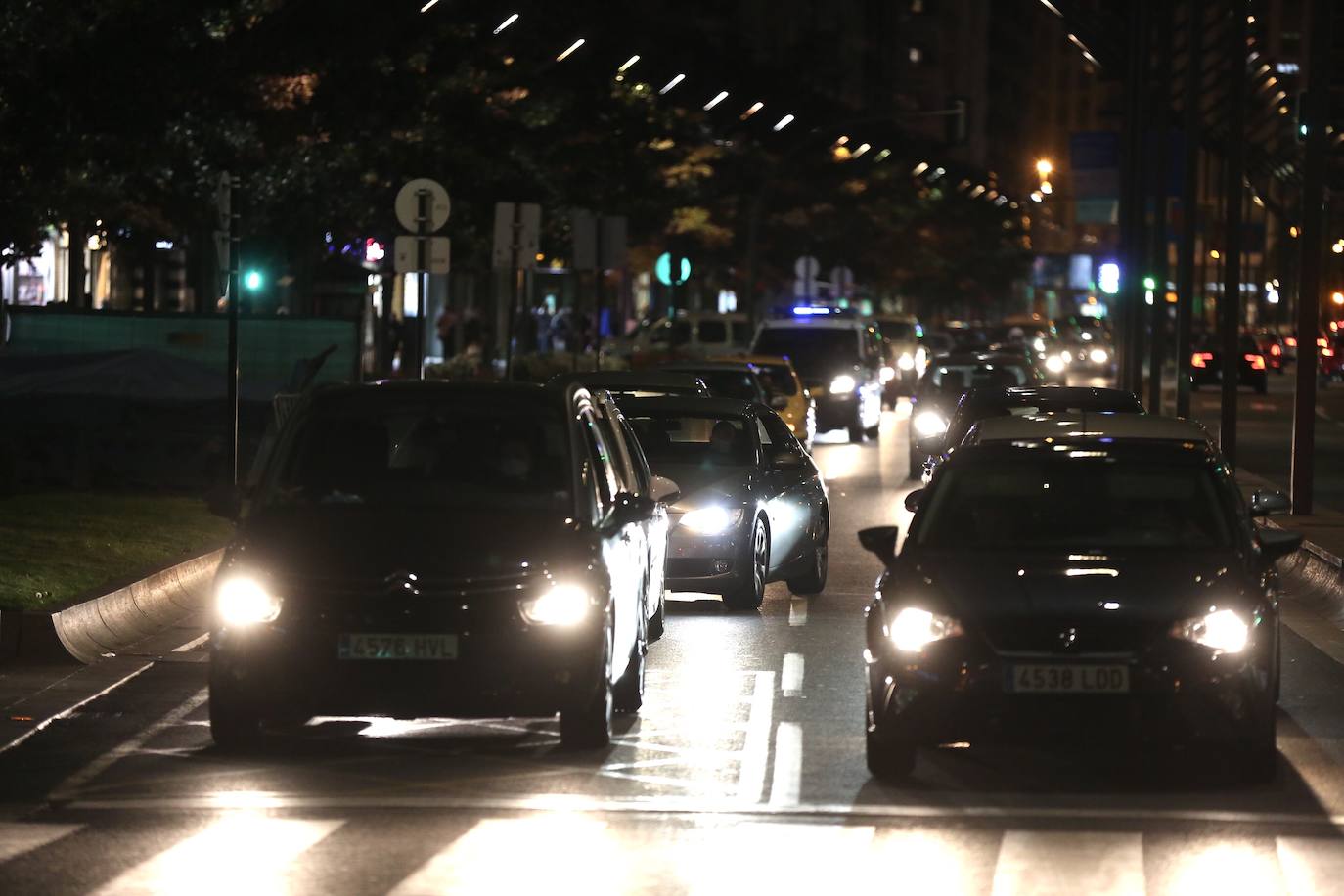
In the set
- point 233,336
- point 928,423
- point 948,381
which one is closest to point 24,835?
point 233,336

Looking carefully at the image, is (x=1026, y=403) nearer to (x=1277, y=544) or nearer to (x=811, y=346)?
(x=1277, y=544)

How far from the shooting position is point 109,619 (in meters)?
14.9

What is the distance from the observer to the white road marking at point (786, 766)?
10039 mm

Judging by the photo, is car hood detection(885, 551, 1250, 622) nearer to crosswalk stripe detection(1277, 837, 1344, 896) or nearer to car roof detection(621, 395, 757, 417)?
crosswalk stripe detection(1277, 837, 1344, 896)

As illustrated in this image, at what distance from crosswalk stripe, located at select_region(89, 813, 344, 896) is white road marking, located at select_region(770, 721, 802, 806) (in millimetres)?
1662

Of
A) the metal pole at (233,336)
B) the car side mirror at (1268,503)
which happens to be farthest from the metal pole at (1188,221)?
the car side mirror at (1268,503)

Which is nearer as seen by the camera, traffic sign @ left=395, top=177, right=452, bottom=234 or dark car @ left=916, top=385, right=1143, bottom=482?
dark car @ left=916, top=385, right=1143, bottom=482

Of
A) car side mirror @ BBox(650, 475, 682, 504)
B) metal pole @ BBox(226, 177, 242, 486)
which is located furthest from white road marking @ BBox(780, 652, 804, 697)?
metal pole @ BBox(226, 177, 242, 486)

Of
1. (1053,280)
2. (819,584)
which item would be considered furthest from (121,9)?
(1053,280)

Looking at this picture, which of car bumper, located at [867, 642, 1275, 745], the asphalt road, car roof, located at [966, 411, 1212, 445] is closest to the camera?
the asphalt road

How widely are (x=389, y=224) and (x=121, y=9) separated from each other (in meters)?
18.5

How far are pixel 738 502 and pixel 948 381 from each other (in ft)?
51.2

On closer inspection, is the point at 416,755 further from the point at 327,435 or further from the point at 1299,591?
the point at 1299,591

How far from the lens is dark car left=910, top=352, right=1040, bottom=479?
3073cm
